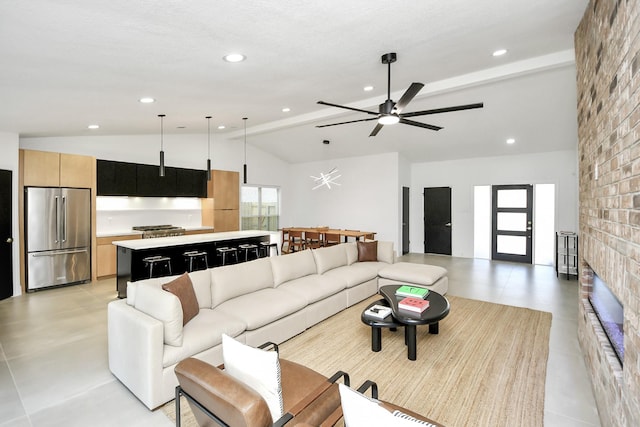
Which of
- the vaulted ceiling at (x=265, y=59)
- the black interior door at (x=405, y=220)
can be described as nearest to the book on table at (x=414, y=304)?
the vaulted ceiling at (x=265, y=59)

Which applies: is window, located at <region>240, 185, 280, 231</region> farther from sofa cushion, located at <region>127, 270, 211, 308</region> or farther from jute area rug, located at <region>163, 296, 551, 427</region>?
sofa cushion, located at <region>127, 270, 211, 308</region>

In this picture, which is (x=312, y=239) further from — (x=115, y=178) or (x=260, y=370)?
(x=260, y=370)

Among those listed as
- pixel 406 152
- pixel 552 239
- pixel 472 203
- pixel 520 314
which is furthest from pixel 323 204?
pixel 520 314

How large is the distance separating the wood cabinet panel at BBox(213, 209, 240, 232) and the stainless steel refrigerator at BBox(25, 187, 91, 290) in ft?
9.30

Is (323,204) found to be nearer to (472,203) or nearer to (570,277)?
(472,203)

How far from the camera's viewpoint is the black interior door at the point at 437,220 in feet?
29.5

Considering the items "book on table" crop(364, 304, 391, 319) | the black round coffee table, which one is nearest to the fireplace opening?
the black round coffee table

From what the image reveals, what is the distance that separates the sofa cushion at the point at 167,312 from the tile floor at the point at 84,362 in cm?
51

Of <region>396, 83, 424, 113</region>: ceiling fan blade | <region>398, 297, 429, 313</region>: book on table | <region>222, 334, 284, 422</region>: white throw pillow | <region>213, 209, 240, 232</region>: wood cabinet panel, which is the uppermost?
<region>396, 83, 424, 113</region>: ceiling fan blade

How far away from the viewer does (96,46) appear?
98.7 inches

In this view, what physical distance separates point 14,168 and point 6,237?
41.4 inches

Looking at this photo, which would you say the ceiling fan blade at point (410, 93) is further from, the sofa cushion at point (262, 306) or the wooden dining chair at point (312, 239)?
the wooden dining chair at point (312, 239)

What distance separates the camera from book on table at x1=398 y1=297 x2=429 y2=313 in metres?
3.26

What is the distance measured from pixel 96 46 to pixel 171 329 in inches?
88.2
